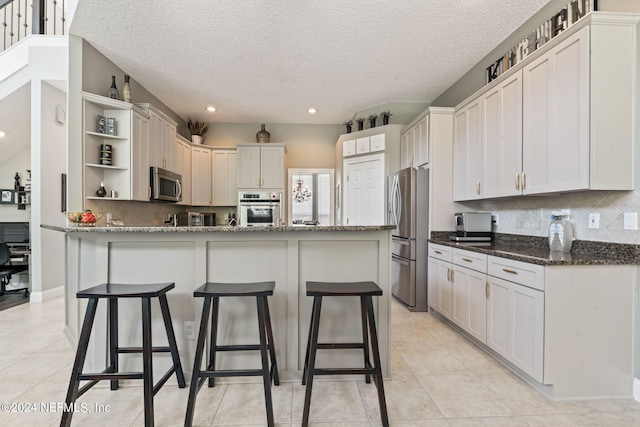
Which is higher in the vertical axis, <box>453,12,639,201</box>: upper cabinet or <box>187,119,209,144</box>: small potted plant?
<box>187,119,209,144</box>: small potted plant

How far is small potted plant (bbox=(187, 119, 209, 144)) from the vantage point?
5.58 meters

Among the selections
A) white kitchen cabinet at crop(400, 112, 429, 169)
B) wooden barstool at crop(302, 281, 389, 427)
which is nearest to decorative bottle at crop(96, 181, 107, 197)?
wooden barstool at crop(302, 281, 389, 427)

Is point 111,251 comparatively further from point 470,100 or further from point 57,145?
point 470,100

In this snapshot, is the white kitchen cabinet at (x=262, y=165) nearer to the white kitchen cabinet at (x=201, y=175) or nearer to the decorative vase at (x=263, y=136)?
the decorative vase at (x=263, y=136)

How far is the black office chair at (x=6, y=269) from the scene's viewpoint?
430cm

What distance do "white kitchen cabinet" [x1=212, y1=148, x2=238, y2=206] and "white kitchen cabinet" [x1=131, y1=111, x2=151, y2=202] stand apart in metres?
1.89

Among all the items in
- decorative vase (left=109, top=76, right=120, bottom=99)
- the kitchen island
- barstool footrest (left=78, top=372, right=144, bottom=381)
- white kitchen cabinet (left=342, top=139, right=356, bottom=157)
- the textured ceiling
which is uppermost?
the textured ceiling

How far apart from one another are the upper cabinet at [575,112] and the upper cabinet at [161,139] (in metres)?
3.96

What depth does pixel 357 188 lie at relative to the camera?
16.6 feet

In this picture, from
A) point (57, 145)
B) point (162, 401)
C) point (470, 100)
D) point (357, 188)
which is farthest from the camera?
point (357, 188)

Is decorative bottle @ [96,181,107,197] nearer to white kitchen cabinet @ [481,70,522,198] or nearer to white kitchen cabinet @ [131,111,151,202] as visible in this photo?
white kitchen cabinet @ [131,111,151,202]

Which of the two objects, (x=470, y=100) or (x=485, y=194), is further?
(x=470, y=100)

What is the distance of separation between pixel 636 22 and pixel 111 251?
12.5 feet

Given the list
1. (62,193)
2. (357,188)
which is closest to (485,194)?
(357,188)
